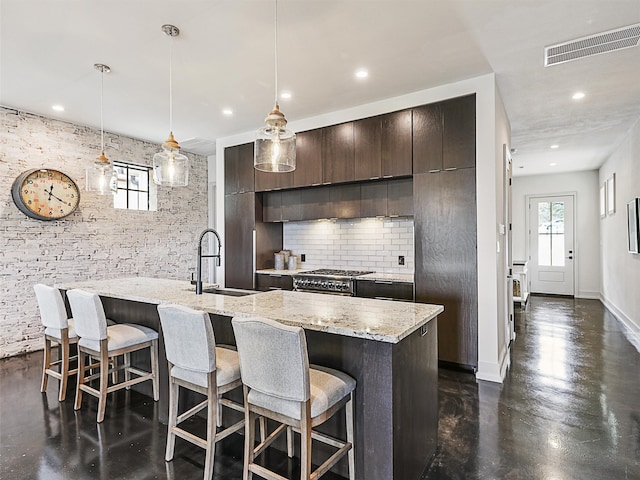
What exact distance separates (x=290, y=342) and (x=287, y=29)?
2327 mm

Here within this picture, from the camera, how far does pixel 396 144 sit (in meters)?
3.96

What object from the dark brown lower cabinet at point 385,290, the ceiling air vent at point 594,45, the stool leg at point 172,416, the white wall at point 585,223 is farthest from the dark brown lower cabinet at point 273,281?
the white wall at point 585,223

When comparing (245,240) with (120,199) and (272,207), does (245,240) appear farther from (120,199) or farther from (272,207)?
(120,199)

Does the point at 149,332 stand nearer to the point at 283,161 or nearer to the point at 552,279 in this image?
the point at 283,161

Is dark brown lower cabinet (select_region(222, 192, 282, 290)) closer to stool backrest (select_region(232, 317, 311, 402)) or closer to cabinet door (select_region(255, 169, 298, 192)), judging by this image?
cabinet door (select_region(255, 169, 298, 192))

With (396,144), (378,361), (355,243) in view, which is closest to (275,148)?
(378,361)

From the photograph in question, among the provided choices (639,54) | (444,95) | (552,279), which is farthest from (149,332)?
(552,279)

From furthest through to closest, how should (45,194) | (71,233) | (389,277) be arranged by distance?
(71,233) < (45,194) < (389,277)

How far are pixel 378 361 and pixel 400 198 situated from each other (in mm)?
2694

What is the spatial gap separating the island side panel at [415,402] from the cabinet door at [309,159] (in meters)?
2.81

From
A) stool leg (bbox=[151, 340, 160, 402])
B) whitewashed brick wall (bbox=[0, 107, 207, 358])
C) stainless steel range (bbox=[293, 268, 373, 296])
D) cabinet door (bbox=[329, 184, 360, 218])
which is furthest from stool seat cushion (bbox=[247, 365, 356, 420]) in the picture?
whitewashed brick wall (bbox=[0, 107, 207, 358])

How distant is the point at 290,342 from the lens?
63.3 inches

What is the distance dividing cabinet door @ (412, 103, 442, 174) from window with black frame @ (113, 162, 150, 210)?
14.2ft

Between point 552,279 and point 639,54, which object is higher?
point 639,54
